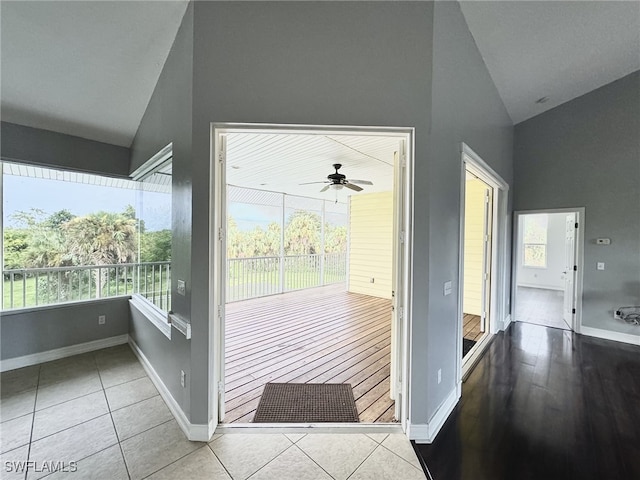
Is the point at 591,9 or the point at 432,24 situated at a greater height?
the point at 591,9

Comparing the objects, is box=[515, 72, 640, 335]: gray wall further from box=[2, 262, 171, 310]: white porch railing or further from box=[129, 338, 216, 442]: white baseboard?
box=[2, 262, 171, 310]: white porch railing

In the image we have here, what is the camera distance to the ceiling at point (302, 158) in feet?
10.8

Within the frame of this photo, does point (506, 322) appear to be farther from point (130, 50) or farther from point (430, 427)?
point (130, 50)

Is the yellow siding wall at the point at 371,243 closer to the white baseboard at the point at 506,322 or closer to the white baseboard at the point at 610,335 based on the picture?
the white baseboard at the point at 506,322

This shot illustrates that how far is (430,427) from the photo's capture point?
1.98 m

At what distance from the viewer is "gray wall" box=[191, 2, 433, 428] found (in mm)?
1850

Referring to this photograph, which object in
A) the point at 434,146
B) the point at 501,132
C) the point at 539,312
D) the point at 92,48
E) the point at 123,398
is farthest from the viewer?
the point at 539,312

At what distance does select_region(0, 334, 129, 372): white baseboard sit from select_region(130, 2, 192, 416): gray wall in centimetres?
146

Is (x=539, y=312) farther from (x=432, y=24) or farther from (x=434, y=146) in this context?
(x=432, y=24)

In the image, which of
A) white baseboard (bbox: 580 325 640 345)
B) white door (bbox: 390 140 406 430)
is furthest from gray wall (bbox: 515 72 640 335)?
white door (bbox: 390 140 406 430)

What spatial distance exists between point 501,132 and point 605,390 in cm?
345

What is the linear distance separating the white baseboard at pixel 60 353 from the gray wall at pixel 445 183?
387 cm

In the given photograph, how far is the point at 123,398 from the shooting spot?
2434 millimetres

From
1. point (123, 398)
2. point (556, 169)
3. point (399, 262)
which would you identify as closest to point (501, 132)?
point (556, 169)
